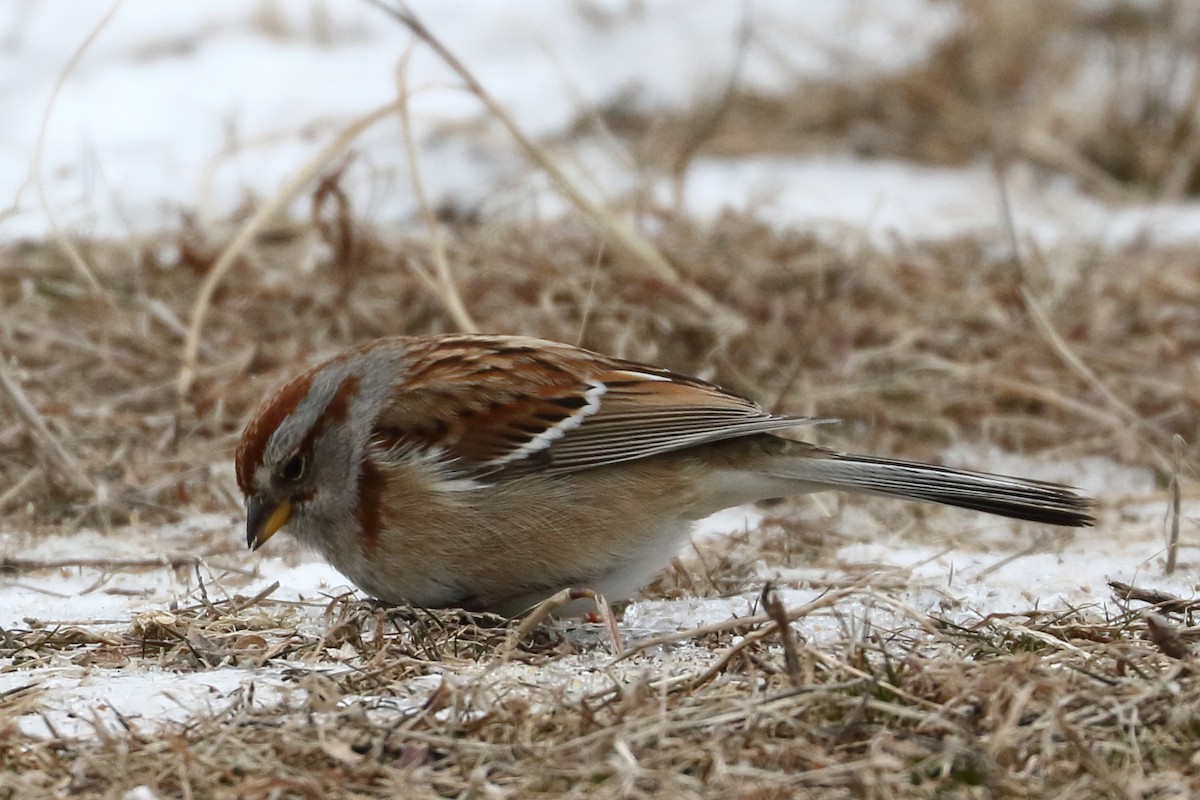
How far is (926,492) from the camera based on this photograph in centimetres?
368

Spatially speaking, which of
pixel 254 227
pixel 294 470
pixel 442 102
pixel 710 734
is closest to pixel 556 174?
pixel 254 227

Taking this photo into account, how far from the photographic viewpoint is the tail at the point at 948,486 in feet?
11.7

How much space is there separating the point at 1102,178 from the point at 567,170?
9.74 ft

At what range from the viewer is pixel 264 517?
3.86 meters

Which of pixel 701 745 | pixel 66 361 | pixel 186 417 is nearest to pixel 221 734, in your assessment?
pixel 701 745

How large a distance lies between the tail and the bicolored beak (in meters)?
1.19

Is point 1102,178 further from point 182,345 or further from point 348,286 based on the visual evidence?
point 182,345

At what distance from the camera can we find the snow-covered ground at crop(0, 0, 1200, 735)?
387 cm

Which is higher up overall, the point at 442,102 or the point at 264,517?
the point at 442,102

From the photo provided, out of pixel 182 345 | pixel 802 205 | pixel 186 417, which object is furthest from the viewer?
pixel 802 205

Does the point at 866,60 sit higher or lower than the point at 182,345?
higher

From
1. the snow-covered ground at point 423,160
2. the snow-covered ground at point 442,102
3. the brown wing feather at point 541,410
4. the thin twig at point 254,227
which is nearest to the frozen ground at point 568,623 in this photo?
the snow-covered ground at point 423,160

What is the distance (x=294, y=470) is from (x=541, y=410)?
60 centimetres

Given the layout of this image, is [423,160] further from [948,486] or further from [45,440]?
[948,486]
